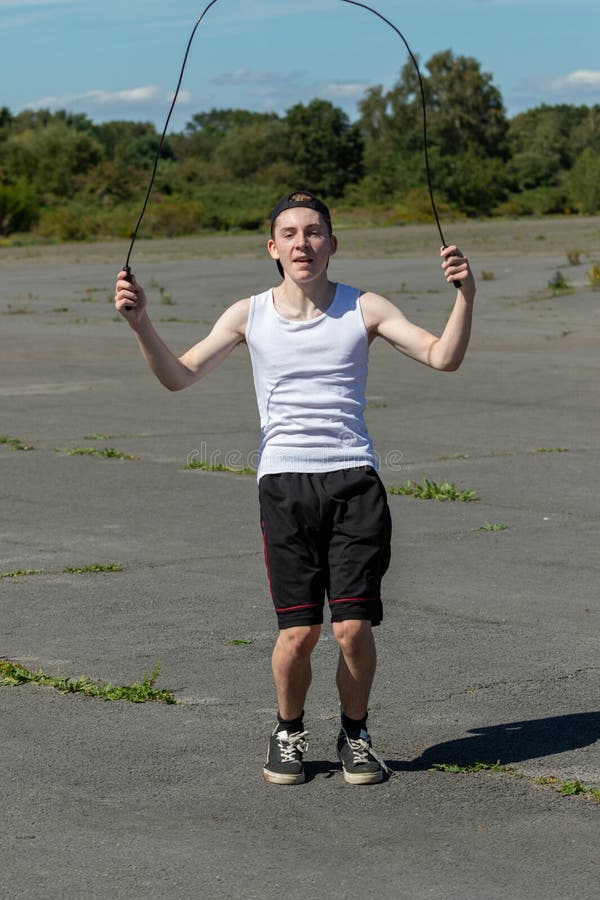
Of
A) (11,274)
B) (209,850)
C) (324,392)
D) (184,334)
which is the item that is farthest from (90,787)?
(11,274)

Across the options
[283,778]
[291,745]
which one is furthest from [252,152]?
[283,778]

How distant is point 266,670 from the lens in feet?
19.4

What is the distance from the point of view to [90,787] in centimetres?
456

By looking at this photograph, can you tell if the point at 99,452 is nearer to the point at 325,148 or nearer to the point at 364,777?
the point at 364,777

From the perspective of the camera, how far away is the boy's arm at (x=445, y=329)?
467 centimetres

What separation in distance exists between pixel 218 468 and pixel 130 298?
6566 millimetres

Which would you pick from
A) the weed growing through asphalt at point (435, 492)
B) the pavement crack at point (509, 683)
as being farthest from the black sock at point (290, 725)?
the weed growing through asphalt at point (435, 492)

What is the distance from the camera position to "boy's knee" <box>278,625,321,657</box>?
185 inches

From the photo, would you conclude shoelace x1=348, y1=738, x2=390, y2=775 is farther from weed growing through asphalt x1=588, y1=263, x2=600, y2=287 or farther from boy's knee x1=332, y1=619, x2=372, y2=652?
weed growing through asphalt x1=588, y1=263, x2=600, y2=287

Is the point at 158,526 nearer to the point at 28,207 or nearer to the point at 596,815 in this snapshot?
the point at 596,815

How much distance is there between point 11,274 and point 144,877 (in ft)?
134

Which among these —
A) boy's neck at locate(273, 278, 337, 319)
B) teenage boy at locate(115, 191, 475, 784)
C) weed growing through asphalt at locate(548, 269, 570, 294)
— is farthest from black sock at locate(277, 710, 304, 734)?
weed growing through asphalt at locate(548, 269, 570, 294)

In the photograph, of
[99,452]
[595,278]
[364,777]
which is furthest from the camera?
[595,278]

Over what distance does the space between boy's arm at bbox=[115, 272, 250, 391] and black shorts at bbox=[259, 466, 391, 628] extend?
0.53 meters
